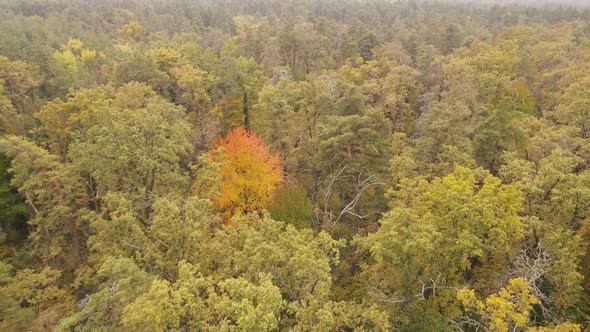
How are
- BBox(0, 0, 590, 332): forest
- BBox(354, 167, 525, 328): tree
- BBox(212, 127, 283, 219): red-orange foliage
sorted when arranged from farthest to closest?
BBox(212, 127, 283, 219): red-orange foliage
BBox(354, 167, 525, 328): tree
BBox(0, 0, 590, 332): forest

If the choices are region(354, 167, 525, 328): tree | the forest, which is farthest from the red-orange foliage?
region(354, 167, 525, 328): tree

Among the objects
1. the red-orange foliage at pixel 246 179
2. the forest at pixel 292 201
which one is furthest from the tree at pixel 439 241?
the red-orange foliage at pixel 246 179

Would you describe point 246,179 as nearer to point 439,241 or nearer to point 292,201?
point 292,201

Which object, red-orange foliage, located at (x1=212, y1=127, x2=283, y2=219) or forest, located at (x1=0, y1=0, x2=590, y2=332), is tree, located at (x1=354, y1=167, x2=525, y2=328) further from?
red-orange foliage, located at (x1=212, y1=127, x2=283, y2=219)

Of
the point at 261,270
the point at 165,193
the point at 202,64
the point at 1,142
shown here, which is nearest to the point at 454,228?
the point at 261,270

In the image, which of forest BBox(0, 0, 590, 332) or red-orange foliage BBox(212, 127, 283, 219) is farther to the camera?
red-orange foliage BBox(212, 127, 283, 219)

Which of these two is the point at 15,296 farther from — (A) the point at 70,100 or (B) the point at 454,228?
(B) the point at 454,228
